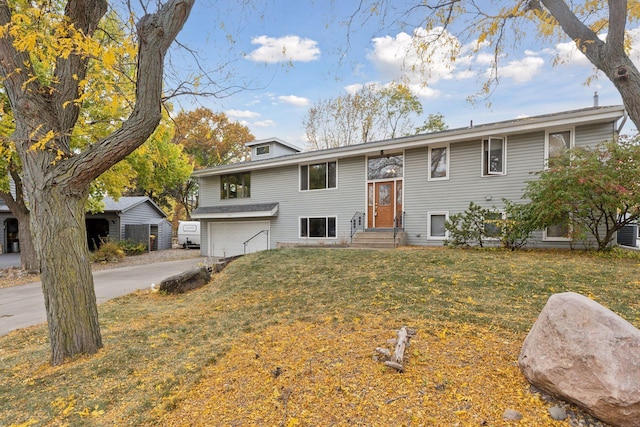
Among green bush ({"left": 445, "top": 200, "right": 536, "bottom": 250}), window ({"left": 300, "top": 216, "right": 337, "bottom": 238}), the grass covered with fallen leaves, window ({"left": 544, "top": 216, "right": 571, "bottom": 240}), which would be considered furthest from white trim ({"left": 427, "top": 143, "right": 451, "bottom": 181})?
the grass covered with fallen leaves

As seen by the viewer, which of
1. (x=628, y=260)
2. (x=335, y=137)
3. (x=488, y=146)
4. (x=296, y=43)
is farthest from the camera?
(x=335, y=137)

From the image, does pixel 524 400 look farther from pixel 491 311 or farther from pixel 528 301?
pixel 528 301

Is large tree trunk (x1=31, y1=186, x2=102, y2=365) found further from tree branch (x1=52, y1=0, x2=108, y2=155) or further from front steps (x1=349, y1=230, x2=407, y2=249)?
front steps (x1=349, y1=230, x2=407, y2=249)

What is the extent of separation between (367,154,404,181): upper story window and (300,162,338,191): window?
61.2 inches

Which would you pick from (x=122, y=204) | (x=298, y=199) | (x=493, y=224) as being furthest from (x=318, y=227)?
(x=122, y=204)

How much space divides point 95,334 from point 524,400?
4.41 meters

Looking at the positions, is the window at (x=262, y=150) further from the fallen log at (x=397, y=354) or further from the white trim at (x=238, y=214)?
the fallen log at (x=397, y=354)

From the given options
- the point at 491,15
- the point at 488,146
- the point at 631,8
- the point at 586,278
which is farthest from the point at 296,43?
A: the point at 488,146

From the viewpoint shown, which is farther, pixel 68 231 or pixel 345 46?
pixel 345 46

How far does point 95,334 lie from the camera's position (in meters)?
3.80

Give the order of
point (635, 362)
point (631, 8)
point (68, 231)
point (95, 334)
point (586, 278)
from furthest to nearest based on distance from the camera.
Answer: point (586, 278) < point (631, 8) < point (95, 334) < point (68, 231) < point (635, 362)

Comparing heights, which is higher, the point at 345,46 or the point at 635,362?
the point at 345,46

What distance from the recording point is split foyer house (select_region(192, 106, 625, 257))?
31.3 feet

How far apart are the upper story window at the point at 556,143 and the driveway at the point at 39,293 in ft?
39.5
